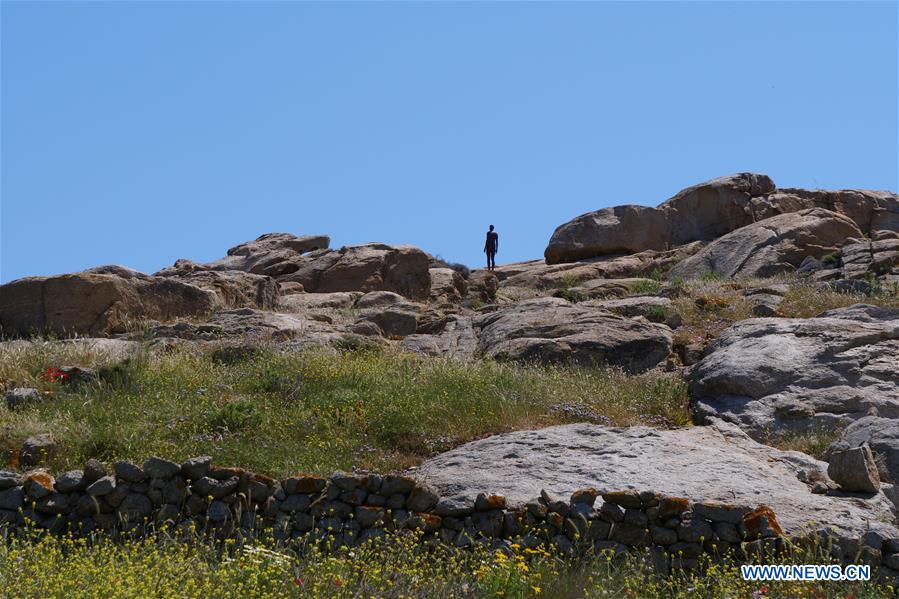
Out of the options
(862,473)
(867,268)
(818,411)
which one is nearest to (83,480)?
(862,473)

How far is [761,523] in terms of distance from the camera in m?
8.39

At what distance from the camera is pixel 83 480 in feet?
30.7

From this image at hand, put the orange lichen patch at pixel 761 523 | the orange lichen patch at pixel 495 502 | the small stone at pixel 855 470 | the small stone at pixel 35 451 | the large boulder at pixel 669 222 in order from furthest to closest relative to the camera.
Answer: the large boulder at pixel 669 222 → the small stone at pixel 35 451 → the small stone at pixel 855 470 → the orange lichen patch at pixel 495 502 → the orange lichen patch at pixel 761 523

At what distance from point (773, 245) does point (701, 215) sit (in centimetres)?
561

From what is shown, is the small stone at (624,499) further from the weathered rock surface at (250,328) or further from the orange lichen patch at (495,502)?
the weathered rock surface at (250,328)

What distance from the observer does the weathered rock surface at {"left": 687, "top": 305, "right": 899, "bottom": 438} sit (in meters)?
12.5

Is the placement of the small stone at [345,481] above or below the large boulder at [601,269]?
below

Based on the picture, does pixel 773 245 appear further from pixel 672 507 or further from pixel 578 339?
pixel 672 507

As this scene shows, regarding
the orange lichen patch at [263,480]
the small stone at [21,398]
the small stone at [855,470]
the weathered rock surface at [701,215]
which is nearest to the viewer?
the orange lichen patch at [263,480]

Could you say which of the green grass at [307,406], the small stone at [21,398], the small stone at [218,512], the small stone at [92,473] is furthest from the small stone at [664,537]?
the small stone at [21,398]

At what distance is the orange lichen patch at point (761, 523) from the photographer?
329 inches

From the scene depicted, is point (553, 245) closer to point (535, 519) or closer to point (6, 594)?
point (535, 519)

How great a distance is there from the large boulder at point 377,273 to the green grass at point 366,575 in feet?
52.9

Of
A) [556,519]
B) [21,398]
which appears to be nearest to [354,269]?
[21,398]
